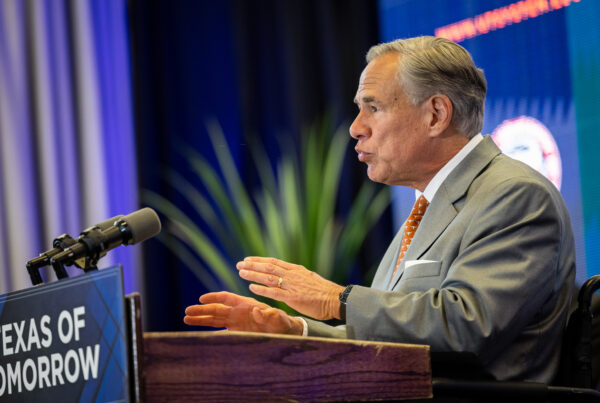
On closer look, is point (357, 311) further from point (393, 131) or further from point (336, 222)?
point (336, 222)

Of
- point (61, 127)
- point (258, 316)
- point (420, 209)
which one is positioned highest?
point (61, 127)

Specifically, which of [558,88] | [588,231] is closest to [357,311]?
[588,231]

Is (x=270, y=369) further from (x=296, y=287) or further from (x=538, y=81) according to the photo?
(x=538, y=81)

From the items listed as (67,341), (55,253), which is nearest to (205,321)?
(55,253)

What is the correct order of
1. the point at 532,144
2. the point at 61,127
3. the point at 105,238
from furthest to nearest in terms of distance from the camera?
the point at 61,127 → the point at 532,144 → the point at 105,238

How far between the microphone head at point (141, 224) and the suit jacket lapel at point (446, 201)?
0.70 m

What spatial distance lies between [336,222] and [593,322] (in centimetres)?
285

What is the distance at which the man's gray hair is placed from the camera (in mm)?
2035

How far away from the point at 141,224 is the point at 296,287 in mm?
368

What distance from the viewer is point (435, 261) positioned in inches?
67.2

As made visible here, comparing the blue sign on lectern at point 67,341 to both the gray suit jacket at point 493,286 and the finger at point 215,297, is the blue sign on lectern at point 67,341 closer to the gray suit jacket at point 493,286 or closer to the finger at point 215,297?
the finger at point 215,297

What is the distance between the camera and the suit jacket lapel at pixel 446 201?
1.79m

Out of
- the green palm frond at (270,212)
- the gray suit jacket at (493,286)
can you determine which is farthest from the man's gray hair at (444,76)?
the green palm frond at (270,212)

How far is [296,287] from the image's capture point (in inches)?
60.3
